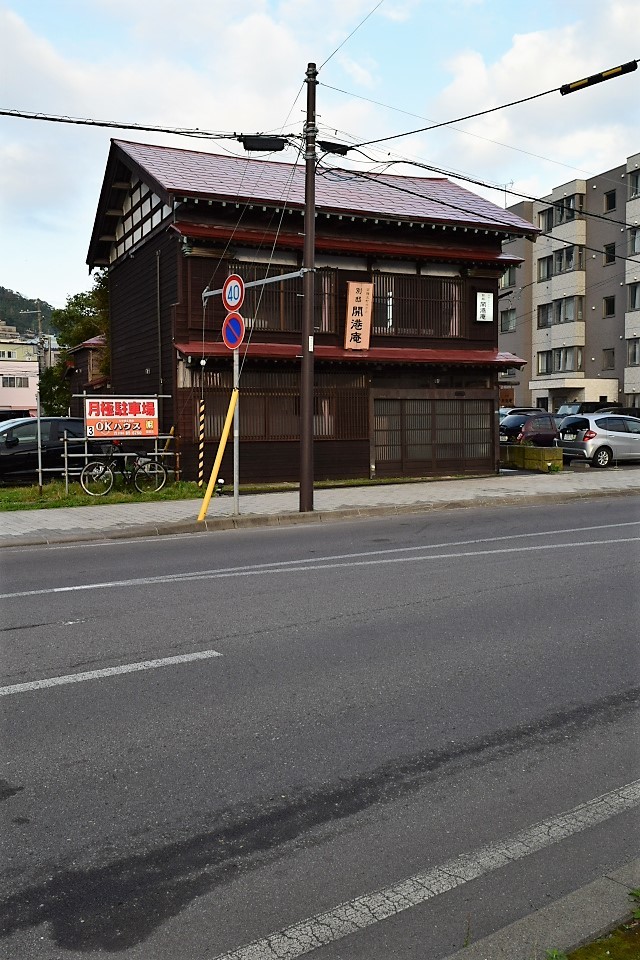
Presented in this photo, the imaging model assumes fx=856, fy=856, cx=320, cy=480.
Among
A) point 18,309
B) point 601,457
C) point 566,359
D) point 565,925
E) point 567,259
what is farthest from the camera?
point 18,309

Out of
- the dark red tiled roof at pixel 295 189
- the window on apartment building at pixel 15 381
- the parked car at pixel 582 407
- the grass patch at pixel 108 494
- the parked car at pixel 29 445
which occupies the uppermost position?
the dark red tiled roof at pixel 295 189

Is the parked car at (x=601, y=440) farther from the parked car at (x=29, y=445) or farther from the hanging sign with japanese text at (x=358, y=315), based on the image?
the parked car at (x=29, y=445)

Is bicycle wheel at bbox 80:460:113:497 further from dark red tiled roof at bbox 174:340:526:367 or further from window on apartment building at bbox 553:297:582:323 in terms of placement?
window on apartment building at bbox 553:297:582:323

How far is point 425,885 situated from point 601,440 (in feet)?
80.7

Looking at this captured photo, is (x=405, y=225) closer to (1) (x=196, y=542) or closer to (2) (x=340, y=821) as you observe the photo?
(1) (x=196, y=542)

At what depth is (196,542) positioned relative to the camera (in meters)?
12.1

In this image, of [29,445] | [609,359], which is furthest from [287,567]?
[609,359]

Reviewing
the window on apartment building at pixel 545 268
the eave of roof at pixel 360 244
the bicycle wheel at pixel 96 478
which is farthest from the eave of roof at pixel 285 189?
the window on apartment building at pixel 545 268

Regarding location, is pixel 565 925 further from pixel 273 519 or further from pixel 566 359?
pixel 566 359

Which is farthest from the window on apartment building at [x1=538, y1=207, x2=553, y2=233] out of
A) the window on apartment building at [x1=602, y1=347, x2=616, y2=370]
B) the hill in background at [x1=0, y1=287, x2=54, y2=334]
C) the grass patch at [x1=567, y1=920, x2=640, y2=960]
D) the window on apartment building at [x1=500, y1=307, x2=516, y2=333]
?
the hill in background at [x1=0, y1=287, x2=54, y2=334]

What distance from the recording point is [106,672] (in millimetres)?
5641

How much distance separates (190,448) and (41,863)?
17.1 m

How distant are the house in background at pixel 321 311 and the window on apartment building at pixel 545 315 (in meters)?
33.9

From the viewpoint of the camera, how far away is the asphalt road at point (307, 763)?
3088 millimetres
